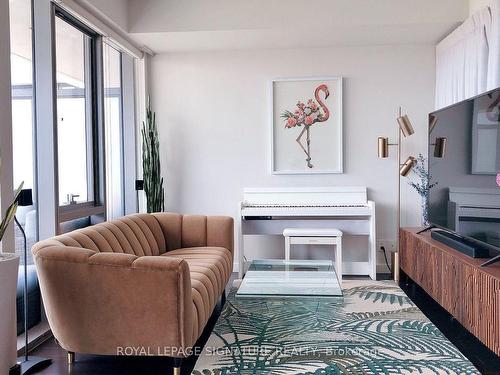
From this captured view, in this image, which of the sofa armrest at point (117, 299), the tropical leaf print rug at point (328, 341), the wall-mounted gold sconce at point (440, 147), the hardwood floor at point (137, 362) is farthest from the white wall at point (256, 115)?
the sofa armrest at point (117, 299)

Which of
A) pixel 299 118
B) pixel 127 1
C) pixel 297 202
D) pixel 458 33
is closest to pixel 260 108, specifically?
pixel 299 118

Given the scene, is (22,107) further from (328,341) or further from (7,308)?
(328,341)

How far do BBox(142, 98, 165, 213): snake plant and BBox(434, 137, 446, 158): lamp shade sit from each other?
2544 millimetres

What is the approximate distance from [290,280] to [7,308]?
1.58 meters

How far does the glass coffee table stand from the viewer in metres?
2.40

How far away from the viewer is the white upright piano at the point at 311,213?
3.83 m

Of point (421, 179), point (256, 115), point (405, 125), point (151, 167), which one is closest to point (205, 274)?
point (151, 167)

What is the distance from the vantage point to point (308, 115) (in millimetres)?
4230

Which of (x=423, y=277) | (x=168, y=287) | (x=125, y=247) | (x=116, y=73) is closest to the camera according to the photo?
(x=168, y=287)

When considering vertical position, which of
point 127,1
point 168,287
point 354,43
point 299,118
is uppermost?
point 127,1

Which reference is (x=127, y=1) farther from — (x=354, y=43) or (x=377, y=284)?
(x=377, y=284)

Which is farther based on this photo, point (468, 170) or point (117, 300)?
point (468, 170)

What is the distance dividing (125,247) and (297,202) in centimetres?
201

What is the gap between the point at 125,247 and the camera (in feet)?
8.59
